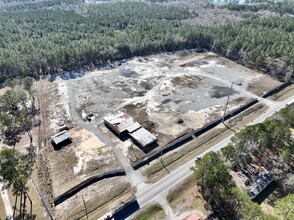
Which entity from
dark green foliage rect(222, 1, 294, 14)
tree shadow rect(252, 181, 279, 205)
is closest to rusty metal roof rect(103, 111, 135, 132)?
tree shadow rect(252, 181, 279, 205)

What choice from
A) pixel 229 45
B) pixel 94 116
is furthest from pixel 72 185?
pixel 229 45

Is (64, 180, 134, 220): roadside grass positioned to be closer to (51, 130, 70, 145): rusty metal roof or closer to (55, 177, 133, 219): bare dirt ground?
(55, 177, 133, 219): bare dirt ground

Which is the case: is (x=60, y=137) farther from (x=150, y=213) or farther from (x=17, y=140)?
(x=150, y=213)

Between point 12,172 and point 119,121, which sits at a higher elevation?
point 12,172

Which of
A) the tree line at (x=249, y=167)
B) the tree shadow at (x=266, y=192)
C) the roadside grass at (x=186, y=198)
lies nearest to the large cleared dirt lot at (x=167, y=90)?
the roadside grass at (x=186, y=198)

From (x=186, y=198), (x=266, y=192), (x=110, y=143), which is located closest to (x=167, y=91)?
(x=110, y=143)
